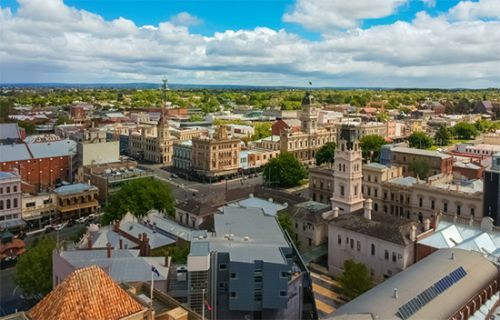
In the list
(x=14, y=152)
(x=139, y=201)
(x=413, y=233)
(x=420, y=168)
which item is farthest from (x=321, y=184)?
(x=14, y=152)

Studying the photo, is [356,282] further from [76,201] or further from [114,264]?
[76,201]

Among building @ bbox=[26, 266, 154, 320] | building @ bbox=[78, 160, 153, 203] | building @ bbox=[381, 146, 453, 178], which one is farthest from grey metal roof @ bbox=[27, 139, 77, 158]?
building @ bbox=[26, 266, 154, 320]

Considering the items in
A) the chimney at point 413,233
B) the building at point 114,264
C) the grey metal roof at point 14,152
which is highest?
the grey metal roof at point 14,152

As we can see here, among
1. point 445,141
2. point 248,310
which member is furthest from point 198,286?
point 445,141

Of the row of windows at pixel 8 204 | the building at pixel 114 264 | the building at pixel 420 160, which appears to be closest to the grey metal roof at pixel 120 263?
the building at pixel 114 264

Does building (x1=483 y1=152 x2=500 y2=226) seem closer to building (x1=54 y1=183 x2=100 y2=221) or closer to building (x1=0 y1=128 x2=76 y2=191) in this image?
building (x1=54 y1=183 x2=100 y2=221)

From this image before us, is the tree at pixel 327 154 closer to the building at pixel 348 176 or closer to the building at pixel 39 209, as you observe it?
the building at pixel 348 176

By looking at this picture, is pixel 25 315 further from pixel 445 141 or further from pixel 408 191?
pixel 445 141
